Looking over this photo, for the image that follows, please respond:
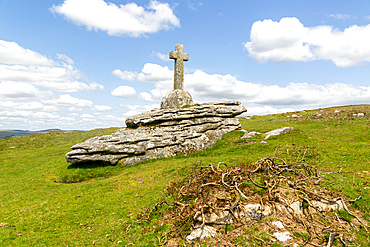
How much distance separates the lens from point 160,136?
73.7 ft

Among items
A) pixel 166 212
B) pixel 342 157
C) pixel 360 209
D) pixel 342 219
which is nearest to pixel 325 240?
pixel 342 219

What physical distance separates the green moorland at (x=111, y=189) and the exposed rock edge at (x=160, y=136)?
43.6 inches

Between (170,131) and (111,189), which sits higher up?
(170,131)

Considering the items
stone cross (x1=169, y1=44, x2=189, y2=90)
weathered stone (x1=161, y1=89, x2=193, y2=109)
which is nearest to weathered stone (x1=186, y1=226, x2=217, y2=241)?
weathered stone (x1=161, y1=89, x2=193, y2=109)

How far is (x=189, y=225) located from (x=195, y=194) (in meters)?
1.46

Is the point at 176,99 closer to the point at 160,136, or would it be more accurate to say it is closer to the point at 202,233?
the point at 160,136

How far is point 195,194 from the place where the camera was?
9078 millimetres

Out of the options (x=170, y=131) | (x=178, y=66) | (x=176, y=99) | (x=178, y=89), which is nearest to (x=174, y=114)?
(x=170, y=131)

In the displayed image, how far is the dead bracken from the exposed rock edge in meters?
13.1

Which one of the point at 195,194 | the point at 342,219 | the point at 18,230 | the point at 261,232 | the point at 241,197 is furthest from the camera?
the point at 18,230

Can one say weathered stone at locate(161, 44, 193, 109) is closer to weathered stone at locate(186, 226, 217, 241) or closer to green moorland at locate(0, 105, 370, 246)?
green moorland at locate(0, 105, 370, 246)

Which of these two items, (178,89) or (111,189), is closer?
(111,189)

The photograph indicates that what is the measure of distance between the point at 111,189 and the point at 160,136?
30.3 feet

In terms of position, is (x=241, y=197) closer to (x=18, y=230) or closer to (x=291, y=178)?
(x=291, y=178)
